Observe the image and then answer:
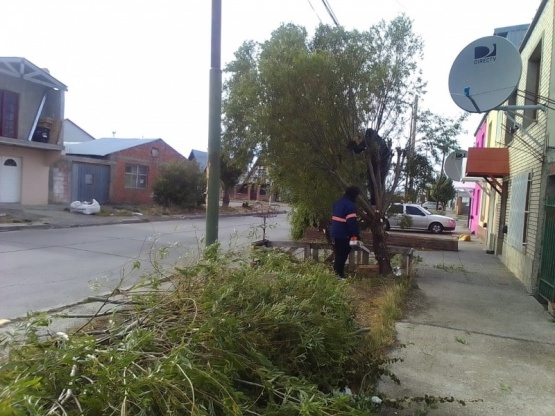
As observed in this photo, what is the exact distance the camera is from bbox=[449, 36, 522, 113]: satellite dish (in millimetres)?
7094

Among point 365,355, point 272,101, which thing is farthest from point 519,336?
point 272,101

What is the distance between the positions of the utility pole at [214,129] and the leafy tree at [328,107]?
132cm

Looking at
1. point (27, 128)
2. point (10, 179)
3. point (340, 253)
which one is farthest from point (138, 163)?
point (340, 253)

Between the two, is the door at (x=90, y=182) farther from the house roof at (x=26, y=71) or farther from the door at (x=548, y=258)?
the door at (x=548, y=258)

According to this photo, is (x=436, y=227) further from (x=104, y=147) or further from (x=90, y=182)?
(x=104, y=147)

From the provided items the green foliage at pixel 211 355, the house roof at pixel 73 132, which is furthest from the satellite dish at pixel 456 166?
→ the house roof at pixel 73 132

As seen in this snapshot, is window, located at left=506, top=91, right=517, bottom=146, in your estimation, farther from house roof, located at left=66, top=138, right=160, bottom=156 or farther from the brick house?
house roof, located at left=66, top=138, right=160, bottom=156

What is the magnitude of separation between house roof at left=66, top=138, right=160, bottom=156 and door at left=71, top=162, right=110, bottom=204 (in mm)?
1433

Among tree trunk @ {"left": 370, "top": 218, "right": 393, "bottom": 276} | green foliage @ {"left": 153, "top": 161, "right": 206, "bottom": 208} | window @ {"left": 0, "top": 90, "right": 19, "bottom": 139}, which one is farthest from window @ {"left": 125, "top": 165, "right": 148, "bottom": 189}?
tree trunk @ {"left": 370, "top": 218, "right": 393, "bottom": 276}

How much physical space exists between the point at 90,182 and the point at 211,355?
84.1ft

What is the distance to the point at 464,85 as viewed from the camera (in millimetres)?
7488

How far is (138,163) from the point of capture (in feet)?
98.3

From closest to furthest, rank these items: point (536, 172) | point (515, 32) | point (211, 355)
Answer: point (211, 355), point (536, 172), point (515, 32)

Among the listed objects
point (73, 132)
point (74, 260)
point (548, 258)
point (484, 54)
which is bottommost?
point (74, 260)
